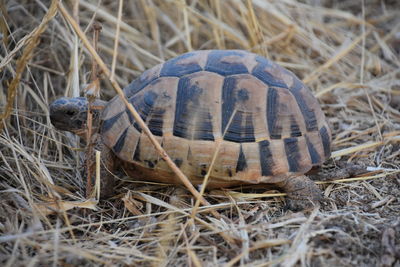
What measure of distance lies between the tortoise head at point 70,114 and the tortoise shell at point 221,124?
190 mm

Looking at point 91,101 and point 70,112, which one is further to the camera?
point 70,112

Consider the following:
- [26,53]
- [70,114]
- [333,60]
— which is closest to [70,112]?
[70,114]

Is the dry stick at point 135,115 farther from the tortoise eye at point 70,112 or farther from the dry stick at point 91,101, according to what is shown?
the tortoise eye at point 70,112

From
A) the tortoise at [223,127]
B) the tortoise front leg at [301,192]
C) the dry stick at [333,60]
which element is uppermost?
the dry stick at [333,60]

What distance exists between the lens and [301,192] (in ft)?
9.29

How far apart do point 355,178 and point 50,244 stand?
2.05m

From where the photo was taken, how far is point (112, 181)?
3.02m

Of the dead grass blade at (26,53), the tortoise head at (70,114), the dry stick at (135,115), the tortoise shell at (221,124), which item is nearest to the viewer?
the dry stick at (135,115)

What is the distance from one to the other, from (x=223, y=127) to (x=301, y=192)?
0.65 m

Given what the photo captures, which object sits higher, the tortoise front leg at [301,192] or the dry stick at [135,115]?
the dry stick at [135,115]

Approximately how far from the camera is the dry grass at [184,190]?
7.75 feet

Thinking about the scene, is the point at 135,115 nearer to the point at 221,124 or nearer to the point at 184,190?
the point at 221,124

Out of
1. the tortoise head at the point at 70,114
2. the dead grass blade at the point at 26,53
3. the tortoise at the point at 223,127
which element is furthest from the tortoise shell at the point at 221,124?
the dead grass blade at the point at 26,53

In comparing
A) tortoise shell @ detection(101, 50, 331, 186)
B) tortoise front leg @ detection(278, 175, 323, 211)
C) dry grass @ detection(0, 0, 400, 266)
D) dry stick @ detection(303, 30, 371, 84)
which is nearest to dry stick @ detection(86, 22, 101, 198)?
dry grass @ detection(0, 0, 400, 266)
